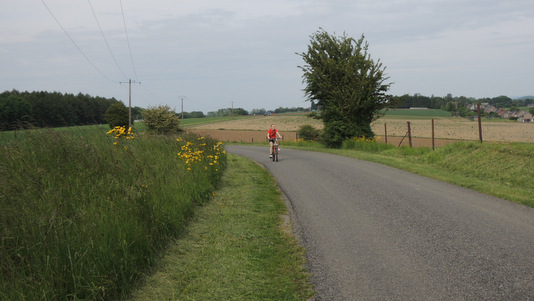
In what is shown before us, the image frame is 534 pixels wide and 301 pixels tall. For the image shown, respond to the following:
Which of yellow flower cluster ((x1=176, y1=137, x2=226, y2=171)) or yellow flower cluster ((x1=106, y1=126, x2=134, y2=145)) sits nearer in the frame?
yellow flower cluster ((x1=106, y1=126, x2=134, y2=145))

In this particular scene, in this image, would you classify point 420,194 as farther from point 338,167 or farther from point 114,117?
point 114,117

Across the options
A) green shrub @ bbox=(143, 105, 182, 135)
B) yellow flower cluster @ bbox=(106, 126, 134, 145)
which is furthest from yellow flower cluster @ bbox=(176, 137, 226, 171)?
green shrub @ bbox=(143, 105, 182, 135)

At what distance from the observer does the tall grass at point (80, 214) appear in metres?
4.46

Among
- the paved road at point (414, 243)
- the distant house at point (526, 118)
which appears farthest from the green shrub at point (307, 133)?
the distant house at point (526, 118)

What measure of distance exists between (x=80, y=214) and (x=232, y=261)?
2.09 meters

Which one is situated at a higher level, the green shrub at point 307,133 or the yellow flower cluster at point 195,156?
the green shrub at point 307,133

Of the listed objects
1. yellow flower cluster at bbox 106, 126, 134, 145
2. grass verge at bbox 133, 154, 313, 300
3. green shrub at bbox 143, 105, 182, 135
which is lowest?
grass verge at bbox 133, 154, 313, 300

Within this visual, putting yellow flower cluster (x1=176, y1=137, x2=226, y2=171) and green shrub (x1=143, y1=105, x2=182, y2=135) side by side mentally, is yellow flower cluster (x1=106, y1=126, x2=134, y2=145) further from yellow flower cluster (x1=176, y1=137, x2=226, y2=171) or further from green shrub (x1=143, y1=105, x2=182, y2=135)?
green shrub (x1=143, y1=105, x2=182, y2=135)

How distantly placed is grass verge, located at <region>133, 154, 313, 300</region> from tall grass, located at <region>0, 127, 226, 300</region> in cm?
33

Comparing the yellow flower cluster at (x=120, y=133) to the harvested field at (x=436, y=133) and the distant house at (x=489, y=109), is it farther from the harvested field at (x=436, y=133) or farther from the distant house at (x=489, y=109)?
the distant house at (x=489, y=109)

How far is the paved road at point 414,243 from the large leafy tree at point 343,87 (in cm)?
1955

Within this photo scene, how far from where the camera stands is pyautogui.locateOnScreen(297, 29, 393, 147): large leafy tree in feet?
99.1

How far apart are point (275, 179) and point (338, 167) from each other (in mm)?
3823

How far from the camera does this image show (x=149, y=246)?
5.86m
